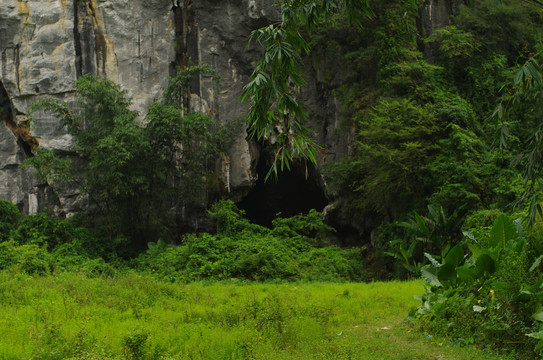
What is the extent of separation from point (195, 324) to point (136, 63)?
1665 centimetres

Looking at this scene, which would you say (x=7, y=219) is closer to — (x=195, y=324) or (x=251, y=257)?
(x=251, y=257)

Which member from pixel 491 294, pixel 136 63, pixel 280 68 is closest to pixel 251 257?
pixel 491 294

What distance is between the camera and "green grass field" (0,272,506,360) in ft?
16.9

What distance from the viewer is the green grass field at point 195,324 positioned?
16.9ft

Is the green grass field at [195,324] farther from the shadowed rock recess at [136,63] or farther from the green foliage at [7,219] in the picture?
the shadowed rock recess at [136,63]

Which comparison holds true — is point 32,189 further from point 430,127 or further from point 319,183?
point 430,127

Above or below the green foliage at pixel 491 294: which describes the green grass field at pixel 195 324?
below

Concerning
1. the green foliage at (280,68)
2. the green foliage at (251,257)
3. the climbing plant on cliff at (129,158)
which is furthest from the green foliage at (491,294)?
the climbing plant on cliff at (129,158)

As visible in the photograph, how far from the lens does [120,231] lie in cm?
1847

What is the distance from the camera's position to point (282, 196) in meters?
25.1

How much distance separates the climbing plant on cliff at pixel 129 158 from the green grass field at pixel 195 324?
7.85 metres

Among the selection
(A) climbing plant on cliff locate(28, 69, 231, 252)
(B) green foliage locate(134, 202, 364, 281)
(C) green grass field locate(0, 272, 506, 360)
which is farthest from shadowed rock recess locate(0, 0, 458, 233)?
(C) green grass field locate(0, 272, 506, 360)

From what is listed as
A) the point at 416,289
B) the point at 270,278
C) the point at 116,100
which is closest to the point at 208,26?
the point at 116,100

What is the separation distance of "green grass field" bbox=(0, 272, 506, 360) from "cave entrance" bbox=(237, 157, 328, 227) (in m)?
13.5
